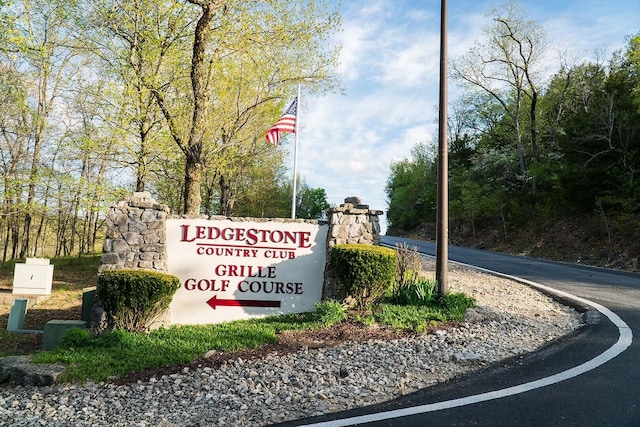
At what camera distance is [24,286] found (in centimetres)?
1113

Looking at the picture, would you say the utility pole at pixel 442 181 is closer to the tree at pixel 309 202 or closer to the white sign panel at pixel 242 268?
the white sign panel at pixel 242 268

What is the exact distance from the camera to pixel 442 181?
25.8 feet

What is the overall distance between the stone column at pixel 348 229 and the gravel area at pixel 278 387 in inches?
89.5

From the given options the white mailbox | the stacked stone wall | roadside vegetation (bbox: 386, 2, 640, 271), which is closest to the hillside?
roadside vegetation (bbox: 386, 2, 640, 271)

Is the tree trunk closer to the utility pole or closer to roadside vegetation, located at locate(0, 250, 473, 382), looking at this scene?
roadside vegetation, located at locate(0, 250, 473, 382)

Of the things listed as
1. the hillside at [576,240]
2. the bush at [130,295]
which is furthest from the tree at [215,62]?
the hillside at [576,240]

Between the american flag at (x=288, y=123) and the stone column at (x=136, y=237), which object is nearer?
the stone column at (x=136, y=237)

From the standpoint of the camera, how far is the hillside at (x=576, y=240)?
53.2 ft

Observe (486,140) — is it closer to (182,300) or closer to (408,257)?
(408,257)

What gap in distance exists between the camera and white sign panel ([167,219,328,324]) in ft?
25.2

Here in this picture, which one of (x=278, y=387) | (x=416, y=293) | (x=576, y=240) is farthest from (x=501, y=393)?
(x=576, y=240)

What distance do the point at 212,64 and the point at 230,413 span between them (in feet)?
31.3

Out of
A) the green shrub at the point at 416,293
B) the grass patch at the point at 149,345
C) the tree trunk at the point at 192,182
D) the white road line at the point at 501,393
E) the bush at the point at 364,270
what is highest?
the tree trunk at the point at 192,182

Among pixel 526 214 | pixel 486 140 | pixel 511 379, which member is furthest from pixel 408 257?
pixel 486 140
